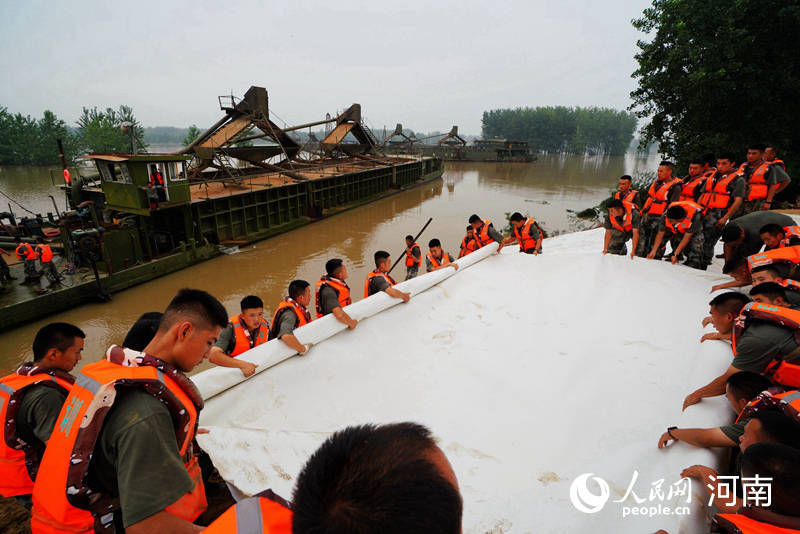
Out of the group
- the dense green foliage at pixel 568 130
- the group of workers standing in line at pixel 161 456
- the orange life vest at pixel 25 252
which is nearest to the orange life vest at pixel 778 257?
the group of workers standing in line at pixel 161 456

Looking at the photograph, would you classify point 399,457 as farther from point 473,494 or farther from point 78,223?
point 78,223

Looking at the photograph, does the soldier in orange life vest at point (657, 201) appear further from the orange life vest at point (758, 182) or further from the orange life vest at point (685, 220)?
the orange life vest at point (758, 182)

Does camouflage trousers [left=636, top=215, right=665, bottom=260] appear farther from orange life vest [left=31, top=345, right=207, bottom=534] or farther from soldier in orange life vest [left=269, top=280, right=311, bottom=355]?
orange life vest [left=31, top=345, right=207, bottom=534]

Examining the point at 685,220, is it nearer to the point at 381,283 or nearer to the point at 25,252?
the point at 381,283

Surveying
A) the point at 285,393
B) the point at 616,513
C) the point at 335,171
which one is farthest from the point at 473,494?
the point at 335,171

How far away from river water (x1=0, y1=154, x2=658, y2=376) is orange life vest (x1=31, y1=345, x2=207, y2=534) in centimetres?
796

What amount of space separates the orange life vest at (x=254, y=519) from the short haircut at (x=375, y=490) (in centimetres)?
30

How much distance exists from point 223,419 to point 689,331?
3.70 metres

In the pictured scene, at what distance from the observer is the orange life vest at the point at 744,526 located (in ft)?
4.68

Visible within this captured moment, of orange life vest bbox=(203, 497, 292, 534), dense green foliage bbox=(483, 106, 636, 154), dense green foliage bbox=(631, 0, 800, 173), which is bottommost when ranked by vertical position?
orange life vest bbox=(203, 497, 292, 534)

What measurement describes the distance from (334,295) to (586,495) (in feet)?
8.73

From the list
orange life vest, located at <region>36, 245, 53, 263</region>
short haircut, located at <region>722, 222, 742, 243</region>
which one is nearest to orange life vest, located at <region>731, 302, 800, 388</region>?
short haircut, located at <region>722, 222, 742, 243</region>

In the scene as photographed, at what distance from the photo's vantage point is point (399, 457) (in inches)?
28.6

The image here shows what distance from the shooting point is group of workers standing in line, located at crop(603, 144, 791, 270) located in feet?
16.5
